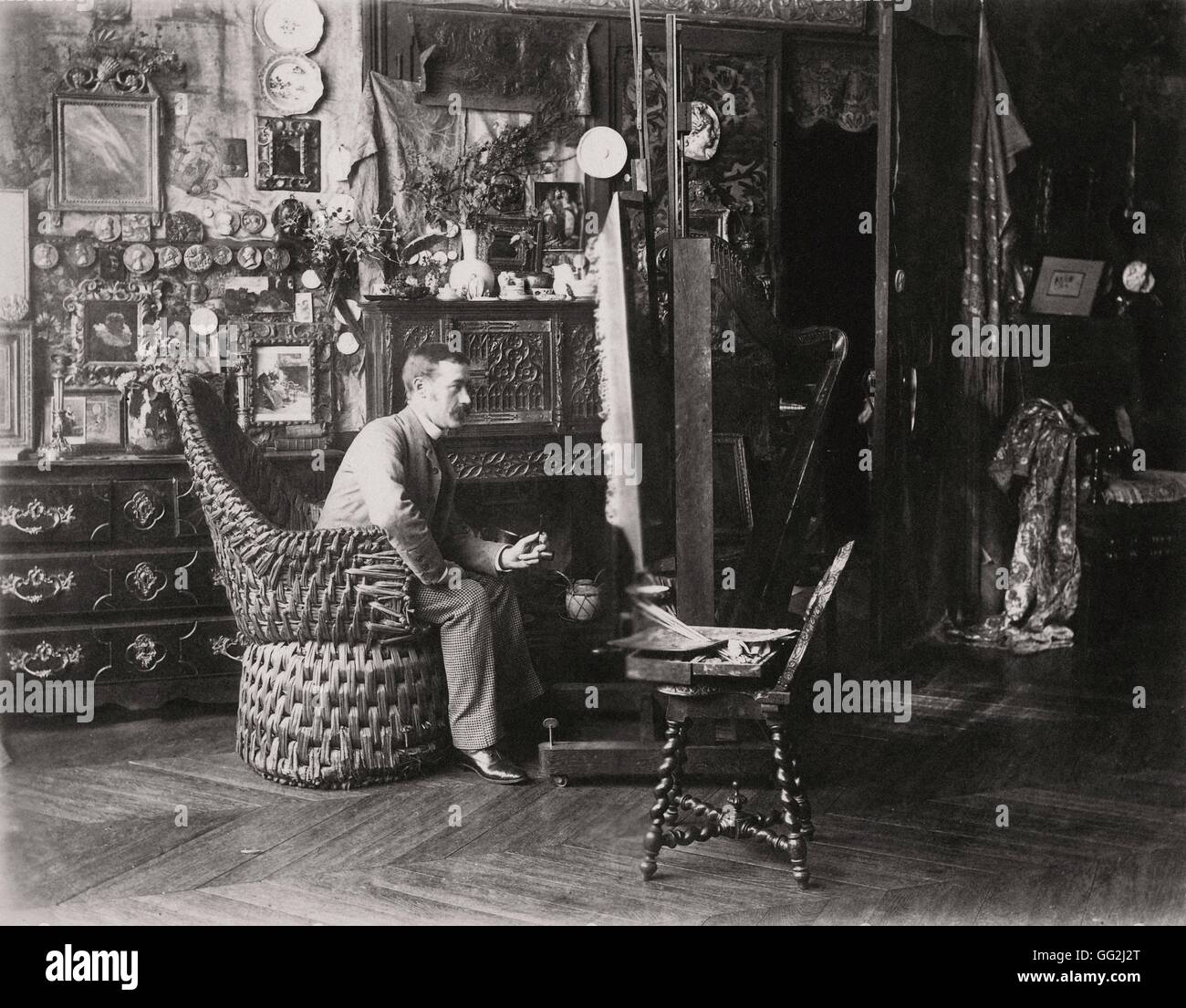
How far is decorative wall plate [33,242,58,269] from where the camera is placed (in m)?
4.64

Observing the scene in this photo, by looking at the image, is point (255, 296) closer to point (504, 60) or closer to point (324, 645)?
point (504, 60)

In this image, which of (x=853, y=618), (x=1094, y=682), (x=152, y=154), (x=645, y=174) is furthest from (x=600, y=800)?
(x=152, y=154)

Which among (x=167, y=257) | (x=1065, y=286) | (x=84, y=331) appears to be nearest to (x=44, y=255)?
(x=84, y=331)

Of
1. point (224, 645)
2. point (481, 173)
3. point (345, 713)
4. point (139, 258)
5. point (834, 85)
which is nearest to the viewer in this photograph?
point (345, 713)

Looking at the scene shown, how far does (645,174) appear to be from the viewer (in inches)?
141

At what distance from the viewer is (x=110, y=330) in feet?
15.5

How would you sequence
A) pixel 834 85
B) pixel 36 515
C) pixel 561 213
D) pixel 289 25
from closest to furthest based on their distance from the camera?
pixel 36 515 < pixel 289 25 < pixel 561 213 < pixel 834 85

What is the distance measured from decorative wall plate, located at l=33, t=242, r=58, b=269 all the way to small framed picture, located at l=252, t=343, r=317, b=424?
831mm

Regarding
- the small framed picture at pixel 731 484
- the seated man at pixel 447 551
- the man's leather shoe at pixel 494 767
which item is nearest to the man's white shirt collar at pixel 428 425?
the seated man at pixel 447 551

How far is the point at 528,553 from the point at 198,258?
215 cm

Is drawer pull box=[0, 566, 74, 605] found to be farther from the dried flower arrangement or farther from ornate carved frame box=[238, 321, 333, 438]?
the dried flower arrangement

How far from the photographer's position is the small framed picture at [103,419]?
4676 millimetres

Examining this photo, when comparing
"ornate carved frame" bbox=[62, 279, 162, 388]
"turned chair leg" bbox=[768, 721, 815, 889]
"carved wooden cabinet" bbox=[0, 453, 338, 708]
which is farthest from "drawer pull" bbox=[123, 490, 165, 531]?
"turned chair leg" bbox=[768, 721, 815, 889]

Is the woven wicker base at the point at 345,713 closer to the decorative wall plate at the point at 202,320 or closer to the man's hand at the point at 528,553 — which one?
the man's hand at the point at 528,553
